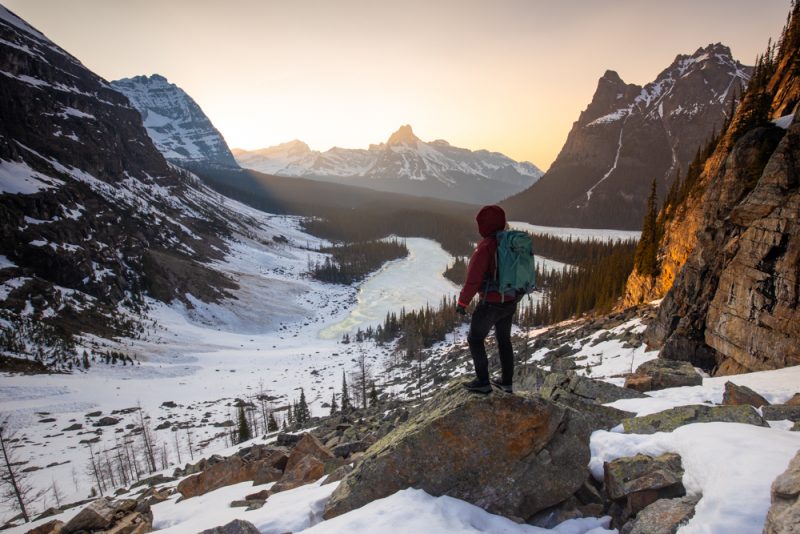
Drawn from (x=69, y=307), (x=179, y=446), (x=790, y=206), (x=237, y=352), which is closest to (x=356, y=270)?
(x=237, y=352)

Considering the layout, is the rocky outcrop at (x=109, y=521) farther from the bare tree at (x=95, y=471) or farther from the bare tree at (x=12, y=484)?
the bare tree at (x=95, y=471)

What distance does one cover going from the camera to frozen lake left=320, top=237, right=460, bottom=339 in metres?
127

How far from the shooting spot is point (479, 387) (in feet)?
26.0

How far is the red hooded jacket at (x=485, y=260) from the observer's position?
723cm

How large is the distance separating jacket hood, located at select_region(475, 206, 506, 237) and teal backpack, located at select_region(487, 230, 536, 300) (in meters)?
0.19

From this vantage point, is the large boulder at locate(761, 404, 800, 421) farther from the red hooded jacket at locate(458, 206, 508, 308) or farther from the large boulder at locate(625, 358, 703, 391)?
the red hooded jacket at locate(458, 206, 508, 308)

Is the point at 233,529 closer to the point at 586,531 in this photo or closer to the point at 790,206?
the point at 586,531

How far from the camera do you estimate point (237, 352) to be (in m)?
94.2

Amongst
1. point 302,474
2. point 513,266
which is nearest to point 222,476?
point 302,474

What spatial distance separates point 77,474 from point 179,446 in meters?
11.4

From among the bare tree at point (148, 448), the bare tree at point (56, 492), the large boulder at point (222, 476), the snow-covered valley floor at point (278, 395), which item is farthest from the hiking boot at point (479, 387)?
the bare tree at point (148, 448)

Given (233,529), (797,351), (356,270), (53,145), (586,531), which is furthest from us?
(356,270)

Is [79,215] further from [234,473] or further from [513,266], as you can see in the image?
[513,266]

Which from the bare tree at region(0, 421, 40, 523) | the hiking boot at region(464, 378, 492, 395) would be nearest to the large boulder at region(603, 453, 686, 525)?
the hiking boot at region(464, 378, 492, 395)
